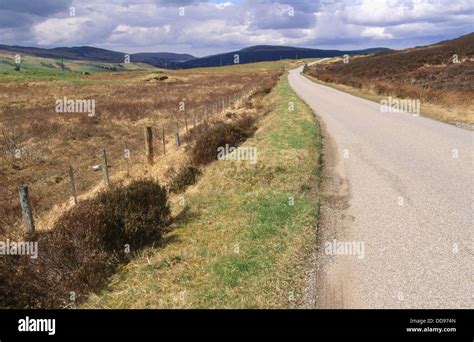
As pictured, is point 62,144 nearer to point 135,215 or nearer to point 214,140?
point 214,140

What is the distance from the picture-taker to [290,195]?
8109 mm

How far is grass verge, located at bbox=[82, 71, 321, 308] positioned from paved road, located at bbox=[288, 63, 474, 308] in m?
0.47

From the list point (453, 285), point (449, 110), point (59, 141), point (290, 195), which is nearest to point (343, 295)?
point (453, 285)

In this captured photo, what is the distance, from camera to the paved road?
460cm

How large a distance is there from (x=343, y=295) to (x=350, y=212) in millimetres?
2887

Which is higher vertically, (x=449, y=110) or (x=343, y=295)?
(x=449, y=110)

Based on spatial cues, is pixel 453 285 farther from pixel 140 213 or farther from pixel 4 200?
pixel 4 200

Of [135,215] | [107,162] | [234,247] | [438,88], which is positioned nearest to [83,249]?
[135,215]

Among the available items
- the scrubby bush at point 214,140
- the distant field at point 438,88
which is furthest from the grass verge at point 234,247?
the distant field at point 438,88

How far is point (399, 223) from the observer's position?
21.2 ft
